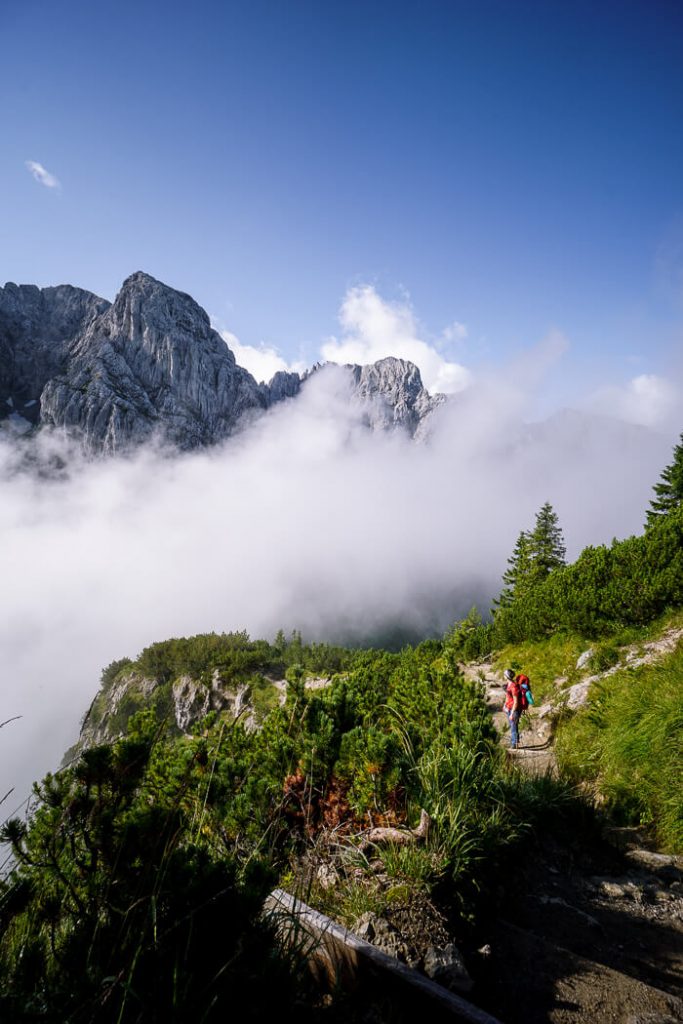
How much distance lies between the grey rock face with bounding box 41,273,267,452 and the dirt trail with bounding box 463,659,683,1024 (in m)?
171

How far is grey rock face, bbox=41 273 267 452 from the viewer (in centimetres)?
15250

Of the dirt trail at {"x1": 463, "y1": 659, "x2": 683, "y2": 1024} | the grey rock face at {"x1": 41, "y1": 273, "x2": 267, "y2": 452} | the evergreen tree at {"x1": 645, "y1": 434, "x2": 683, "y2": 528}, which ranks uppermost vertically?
the grey rock face at {"x1": 41, "y1": 273, "x2": 267, "y2": 452}

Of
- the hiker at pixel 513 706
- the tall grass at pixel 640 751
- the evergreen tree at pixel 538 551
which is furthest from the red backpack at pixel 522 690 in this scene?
the evergreen tree at pixel 538 551

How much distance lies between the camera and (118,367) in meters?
156

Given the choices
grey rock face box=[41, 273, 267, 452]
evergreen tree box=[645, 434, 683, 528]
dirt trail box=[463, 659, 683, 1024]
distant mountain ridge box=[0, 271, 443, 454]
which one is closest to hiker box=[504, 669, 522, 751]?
dirt trail box=[463, 659, 683, 1024]

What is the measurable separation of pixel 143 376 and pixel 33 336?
5527cm

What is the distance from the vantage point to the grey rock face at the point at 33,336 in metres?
166

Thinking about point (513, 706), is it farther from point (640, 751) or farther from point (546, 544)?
point (546, 544)

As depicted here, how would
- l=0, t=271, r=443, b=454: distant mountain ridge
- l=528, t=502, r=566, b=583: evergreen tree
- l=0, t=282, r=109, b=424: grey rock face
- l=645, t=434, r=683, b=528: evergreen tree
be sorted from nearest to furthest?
l=645, t=434, r=683, b=528: evergreen tree, l=528, t=502, r=566, b=583: evergreen tree, l=0, t=271, r=443, b=454: distant mountain ridge, l=0, t=282, r=109, b=424: grey rock face

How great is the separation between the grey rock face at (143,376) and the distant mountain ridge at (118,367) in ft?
1.20

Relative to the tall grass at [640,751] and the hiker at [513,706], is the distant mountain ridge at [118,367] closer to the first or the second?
the hiker at [513,706]

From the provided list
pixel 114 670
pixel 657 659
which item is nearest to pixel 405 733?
pixel 657 659

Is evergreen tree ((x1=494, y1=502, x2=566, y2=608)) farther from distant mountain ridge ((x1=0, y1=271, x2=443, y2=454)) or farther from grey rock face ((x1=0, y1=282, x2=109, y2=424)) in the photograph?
grey rock face ((x1=0, y1=282, x2=109, y2=424))

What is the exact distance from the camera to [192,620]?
170 meters
